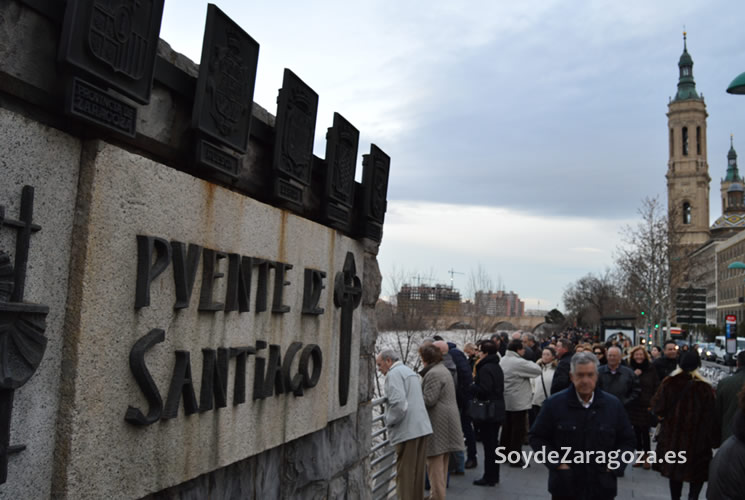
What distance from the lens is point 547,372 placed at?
32.6ft

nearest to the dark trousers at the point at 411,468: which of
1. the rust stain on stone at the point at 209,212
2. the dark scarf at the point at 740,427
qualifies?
the dark scarf at the point at 740,427

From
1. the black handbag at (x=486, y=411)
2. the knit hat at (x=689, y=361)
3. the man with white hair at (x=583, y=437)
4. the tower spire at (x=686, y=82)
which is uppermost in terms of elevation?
the tower spire at (x=686, y=82)

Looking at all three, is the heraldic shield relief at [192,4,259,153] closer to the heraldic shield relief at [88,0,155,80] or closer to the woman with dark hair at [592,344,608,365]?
the heraldic shield relief at [88,0,155,80]

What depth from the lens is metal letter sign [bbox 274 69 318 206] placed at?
358cm

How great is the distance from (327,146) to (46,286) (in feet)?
8.22

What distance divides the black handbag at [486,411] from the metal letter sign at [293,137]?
4929 mm

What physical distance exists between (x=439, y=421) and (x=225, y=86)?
14.9 ft

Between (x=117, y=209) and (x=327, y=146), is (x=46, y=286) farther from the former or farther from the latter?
(x=327, y=146)

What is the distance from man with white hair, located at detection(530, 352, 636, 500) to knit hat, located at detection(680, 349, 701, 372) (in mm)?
2589

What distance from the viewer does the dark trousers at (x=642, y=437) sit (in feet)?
30.9

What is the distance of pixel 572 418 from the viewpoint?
4.47 m

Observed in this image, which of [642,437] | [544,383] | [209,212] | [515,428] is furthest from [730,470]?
[642,437]

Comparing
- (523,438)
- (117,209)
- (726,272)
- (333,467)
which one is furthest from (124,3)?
(726,272)

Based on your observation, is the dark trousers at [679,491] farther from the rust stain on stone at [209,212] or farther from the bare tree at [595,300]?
the bare tree at [595,300]
